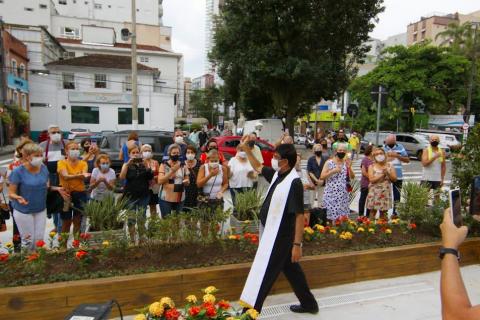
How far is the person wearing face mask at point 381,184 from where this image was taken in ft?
21.2

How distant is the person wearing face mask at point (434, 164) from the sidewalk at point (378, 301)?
308 cm

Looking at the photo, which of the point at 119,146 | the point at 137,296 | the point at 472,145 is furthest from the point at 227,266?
the point at 119,146

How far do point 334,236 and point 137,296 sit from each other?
267cm

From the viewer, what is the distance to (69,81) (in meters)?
33.8

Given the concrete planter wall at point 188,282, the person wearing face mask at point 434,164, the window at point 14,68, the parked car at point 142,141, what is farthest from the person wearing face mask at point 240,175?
the window at point 14,68

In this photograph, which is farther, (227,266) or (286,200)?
(227,266)

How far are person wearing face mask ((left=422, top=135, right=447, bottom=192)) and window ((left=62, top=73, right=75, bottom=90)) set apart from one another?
3323cm

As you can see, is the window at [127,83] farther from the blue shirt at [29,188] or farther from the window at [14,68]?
the blue shirt at [29,188]

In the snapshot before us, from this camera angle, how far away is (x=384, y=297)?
4.19 metres

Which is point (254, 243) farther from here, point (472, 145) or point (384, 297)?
point (472, 145)

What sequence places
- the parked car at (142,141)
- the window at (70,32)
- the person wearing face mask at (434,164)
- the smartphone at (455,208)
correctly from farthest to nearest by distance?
the window at (70,32) < the parked car at (142,141) < the person wearing face mask at (434,164) < the smartphone at (455,208)

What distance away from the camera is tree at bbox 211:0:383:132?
1950 centimetres

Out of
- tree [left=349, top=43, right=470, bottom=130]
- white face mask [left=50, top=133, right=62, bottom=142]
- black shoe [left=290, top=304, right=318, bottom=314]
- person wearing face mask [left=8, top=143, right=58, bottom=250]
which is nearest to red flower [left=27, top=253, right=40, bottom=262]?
person wearing face mask [left=8, top=143, right=58, bottom=250]

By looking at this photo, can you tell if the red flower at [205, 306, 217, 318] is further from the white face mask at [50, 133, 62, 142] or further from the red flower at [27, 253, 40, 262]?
the white face mask at [50, 133, 62, 142]
